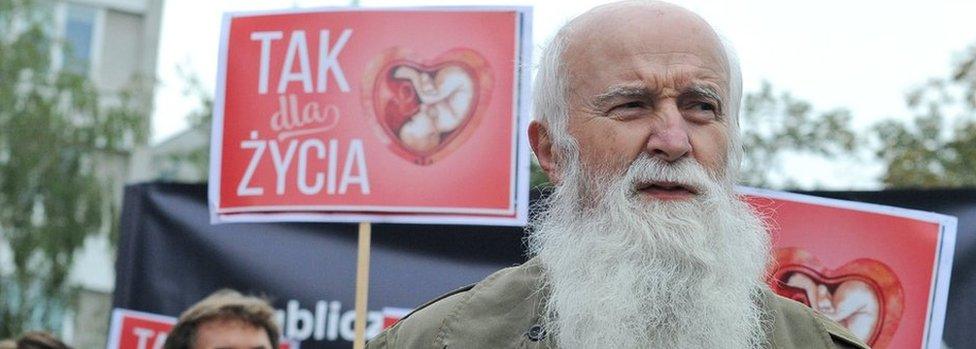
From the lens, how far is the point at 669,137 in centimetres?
243

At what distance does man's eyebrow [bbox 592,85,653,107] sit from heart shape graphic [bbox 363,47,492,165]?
6.14ft

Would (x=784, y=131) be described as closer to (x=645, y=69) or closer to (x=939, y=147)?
(x=939, y=147)

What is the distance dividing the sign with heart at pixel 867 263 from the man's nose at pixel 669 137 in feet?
5.22

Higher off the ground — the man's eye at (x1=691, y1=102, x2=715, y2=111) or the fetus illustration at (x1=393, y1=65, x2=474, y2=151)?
the fetus illustration at (x1=393, y1=65, x2=474, y2=151)

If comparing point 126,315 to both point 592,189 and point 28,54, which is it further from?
point 28,54

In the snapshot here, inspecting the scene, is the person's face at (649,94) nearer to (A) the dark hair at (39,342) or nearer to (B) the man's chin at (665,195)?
(B) the man's chin at (665,195)

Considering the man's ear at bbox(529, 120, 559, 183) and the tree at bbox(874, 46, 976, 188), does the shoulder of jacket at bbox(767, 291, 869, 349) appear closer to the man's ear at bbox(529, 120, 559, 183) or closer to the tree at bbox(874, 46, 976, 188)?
the man's ear at bbox(529, 120, 559, 183)

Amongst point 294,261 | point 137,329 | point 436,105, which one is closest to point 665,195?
point 436,105

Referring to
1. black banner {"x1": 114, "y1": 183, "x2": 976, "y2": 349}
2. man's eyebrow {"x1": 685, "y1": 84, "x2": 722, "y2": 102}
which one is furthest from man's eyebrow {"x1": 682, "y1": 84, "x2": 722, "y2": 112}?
black banner {"x1": 114, "y1": 183, "x2": 976, "y2": 349}

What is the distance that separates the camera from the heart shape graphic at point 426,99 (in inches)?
173

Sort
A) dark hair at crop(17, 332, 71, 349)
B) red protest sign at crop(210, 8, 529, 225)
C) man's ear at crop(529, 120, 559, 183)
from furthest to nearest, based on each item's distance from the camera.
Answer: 1. dark hair at crop(17, 332, 71, 349)
2. red protest sign at crop(210, 8, 529, 225)
3. man's ear at crop(529, 120, 559, 183)

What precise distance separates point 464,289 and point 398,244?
244cm

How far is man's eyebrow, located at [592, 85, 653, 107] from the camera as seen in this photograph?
8.15ft

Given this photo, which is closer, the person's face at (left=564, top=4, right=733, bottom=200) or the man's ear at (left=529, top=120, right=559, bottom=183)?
the person's face at (left=564, top=4, right=733, bottom=200)
